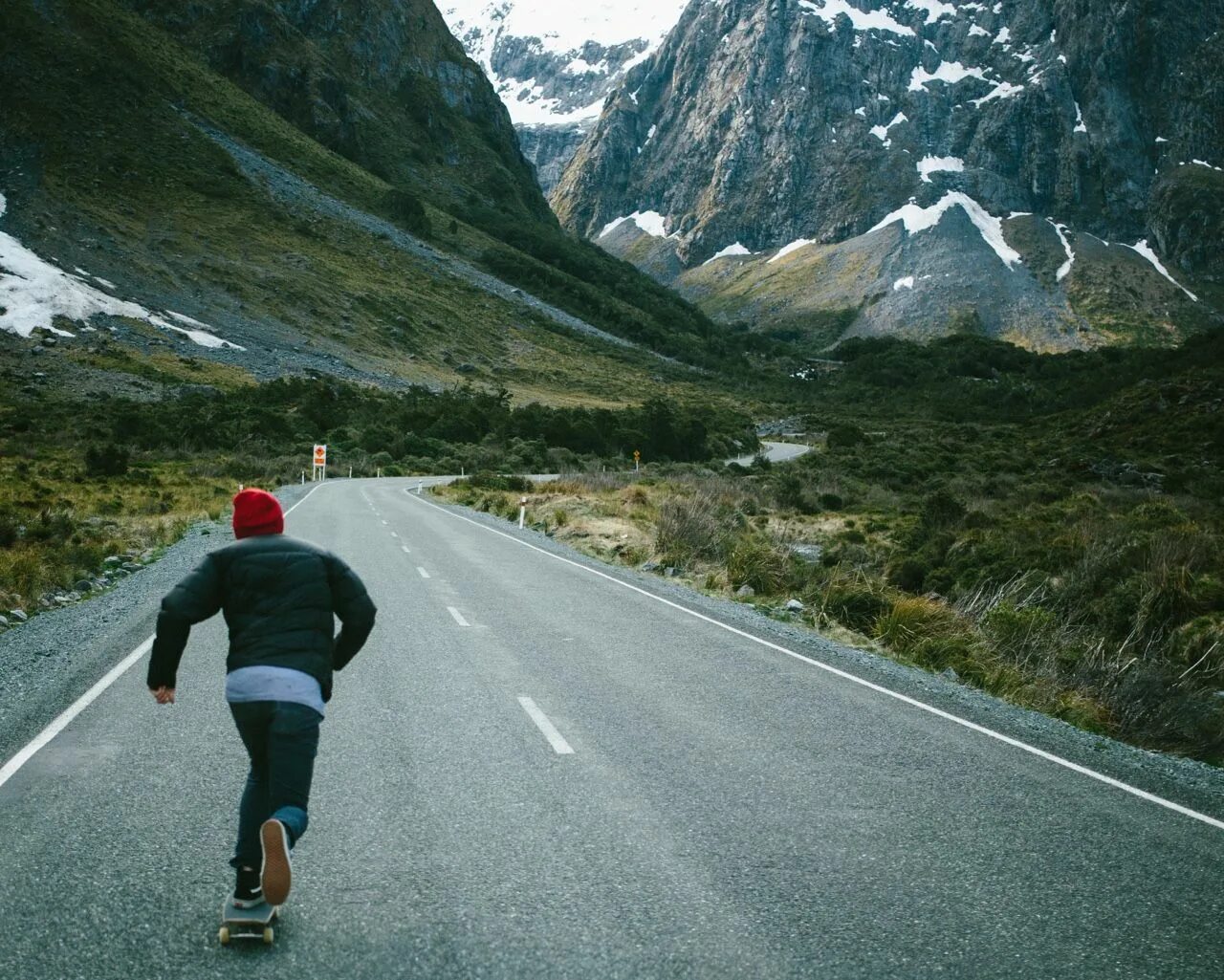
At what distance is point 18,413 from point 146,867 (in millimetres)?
56457

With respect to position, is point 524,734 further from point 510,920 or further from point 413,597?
point 413,597

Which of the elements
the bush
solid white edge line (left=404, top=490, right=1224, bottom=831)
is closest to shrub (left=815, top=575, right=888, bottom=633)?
solid white edge line (left=404, top=490, right=1224, bottom=831)

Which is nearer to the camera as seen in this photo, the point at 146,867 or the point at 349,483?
the point at 146,867

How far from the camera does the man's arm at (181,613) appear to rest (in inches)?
157

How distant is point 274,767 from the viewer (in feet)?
12.6

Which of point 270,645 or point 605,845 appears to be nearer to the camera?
point 270,645

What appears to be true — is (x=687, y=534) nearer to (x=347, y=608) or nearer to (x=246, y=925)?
(x=347, y=608)

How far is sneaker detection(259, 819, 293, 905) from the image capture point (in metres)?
3.59

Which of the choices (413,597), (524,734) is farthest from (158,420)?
(524,734)

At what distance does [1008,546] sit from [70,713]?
16679 mm

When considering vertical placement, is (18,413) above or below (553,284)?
below

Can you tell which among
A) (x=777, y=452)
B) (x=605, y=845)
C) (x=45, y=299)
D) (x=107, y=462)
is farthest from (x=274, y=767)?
(x=45, y=299)

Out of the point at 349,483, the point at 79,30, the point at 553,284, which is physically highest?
the point at 79,30

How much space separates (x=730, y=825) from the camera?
534 cm
